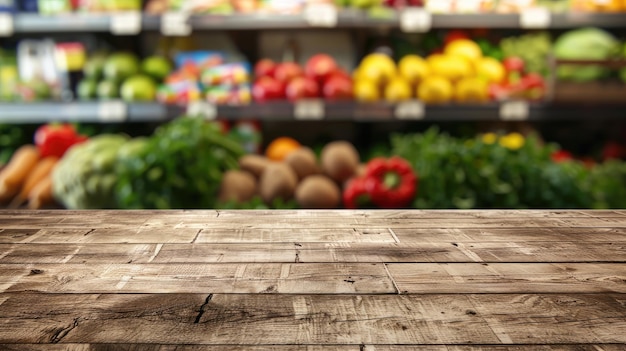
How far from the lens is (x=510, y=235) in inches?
41.6

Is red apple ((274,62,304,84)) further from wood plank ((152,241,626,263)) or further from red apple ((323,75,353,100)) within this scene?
wood plank ((152,241,626,263))

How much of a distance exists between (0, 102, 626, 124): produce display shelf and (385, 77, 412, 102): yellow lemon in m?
0.07

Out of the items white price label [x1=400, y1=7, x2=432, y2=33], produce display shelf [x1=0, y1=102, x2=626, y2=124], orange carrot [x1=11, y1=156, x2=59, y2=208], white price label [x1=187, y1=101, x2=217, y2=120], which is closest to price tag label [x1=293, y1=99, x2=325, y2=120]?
produce display shelf [x1=0, y1=102, x2=626, y2=124]

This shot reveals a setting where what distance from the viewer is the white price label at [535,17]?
2.89 meters

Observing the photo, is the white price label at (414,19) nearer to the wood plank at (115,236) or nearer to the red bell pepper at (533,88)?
the red bell pepper at (533,88)

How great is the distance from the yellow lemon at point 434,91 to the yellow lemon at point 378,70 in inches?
7.3

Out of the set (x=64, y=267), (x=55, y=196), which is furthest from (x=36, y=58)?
(x=64, y=267)

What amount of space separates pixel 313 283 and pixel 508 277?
0.28 m

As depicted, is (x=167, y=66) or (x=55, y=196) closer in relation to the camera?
(x=55, y=196)

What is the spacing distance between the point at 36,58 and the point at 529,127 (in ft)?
9.54

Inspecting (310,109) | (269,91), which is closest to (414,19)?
(310,109)

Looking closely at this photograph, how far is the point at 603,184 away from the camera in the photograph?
2051 mm

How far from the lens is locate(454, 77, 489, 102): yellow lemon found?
296 centimetres

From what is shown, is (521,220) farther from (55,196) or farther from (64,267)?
(55,196)
